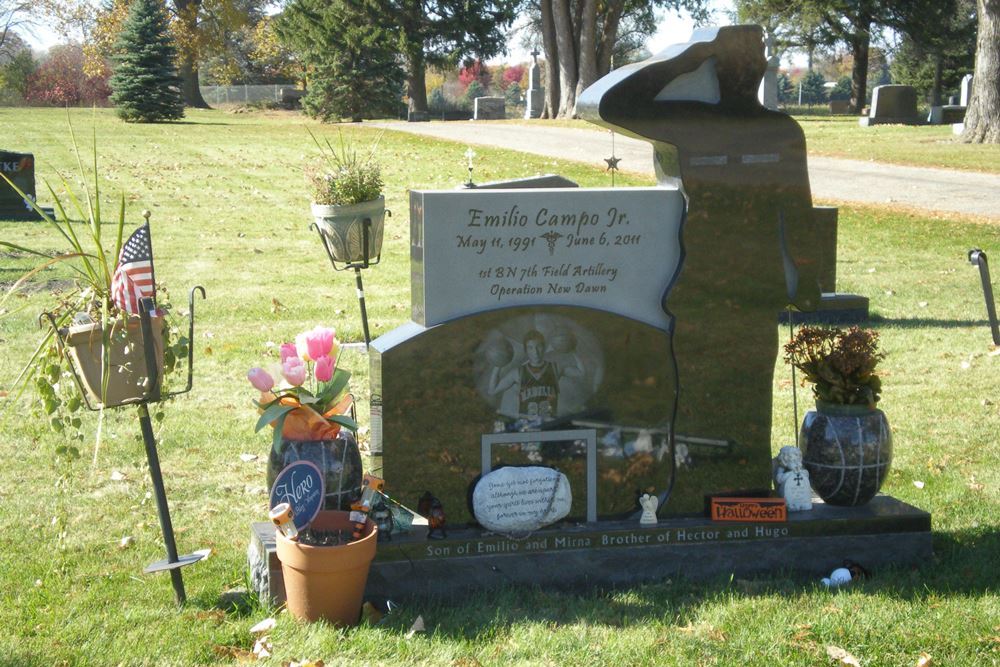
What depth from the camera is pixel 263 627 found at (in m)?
4.22

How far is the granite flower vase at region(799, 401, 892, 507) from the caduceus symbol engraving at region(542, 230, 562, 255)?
56.9 inches

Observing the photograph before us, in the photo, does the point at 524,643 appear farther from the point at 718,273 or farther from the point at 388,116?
the point at 388,116

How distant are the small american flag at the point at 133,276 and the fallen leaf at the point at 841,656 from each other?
2814 millimetres

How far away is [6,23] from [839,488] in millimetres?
54958

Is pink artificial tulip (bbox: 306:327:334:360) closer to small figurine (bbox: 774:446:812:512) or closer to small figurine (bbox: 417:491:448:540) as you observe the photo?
small figurine (bbox: 417:491:448:540)

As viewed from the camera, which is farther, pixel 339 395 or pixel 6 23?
pixel 6 23

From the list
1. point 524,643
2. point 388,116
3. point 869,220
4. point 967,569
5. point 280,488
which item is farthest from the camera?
point 388,116

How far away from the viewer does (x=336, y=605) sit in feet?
13.9

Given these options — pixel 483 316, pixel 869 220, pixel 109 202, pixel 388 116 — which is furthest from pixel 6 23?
pixel 483 316

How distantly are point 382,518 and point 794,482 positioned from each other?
185 centimetres

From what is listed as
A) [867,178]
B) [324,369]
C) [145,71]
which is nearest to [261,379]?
[324,369]

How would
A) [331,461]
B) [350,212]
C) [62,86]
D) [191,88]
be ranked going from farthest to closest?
[62,86], [191,88], [350,212], [331,461]

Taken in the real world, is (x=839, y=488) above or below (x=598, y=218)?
below

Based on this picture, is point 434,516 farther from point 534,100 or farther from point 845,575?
point 534,100
